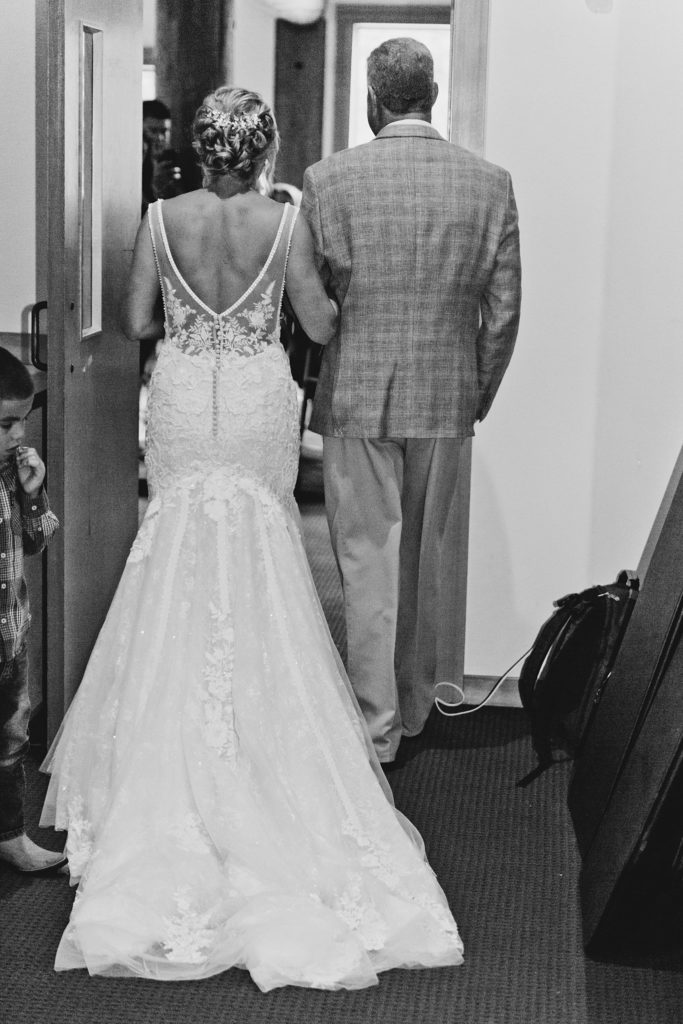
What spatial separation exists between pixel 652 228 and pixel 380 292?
0.99 m

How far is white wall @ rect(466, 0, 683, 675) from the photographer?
153 inches

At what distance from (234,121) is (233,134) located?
3 centimetres

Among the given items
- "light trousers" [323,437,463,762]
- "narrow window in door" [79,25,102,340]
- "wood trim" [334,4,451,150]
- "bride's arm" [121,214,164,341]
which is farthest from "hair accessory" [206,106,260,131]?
"wood trim" [334,4,451,150]

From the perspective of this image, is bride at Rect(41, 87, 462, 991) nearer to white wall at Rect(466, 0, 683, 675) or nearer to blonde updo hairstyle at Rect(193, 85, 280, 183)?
blonde updo hairstyle at Rect(193, 85, 280, 183)

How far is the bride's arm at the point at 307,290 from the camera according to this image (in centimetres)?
313

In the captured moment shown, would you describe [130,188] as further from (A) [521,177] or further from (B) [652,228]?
(B) [652,228]

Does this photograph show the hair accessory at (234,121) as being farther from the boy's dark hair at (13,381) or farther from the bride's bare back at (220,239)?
the boy's dark hair at (13,381)

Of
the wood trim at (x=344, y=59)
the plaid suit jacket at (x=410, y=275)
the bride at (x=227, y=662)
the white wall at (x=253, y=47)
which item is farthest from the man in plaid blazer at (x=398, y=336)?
the white wall at (x=253, y=47)

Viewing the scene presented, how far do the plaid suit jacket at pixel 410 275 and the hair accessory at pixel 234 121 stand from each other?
16.2 inches

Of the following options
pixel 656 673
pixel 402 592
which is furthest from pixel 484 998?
pixel 402 592

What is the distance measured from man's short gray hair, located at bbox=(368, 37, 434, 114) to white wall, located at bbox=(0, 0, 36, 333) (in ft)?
3.40

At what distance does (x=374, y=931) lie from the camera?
2709 mm

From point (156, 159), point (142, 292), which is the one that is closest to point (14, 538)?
point (142, 292)

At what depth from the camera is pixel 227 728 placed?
3.03m
